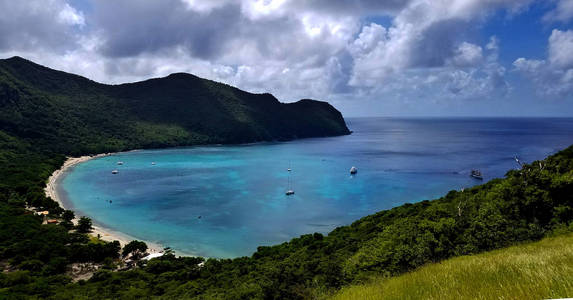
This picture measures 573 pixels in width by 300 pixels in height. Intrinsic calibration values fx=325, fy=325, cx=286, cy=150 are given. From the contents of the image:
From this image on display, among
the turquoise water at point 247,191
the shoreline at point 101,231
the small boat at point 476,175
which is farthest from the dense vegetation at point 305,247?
the small boat at point 476,175

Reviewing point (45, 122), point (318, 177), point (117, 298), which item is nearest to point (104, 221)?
point (117, 298)

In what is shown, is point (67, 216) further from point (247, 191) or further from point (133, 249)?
point (247, 191)

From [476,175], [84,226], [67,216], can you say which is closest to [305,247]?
[84,226]

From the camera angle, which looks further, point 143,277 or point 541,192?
point 143,277

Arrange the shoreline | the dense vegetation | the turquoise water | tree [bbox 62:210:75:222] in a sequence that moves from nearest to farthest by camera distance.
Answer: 1. the dense vegetation
2. the shoreline
3. tree [bbox 62:210:75:222]
4. the turquoise water

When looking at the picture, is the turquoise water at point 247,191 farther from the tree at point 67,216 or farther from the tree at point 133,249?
the tree at point 133,249

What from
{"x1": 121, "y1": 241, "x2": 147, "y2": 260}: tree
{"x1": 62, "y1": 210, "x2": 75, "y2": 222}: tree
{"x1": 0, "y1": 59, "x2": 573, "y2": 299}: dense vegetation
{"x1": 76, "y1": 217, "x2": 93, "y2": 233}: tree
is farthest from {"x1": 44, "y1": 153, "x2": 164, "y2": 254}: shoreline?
{"x1": 0, "y1": 59, "x2": 573, "y2": 299}: dense vegetation

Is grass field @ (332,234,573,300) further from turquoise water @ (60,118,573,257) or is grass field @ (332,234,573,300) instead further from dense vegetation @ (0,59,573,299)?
turquoise water @ (60,118,573,257)

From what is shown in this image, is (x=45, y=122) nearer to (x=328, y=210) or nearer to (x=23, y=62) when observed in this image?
(x=23, y=62)
